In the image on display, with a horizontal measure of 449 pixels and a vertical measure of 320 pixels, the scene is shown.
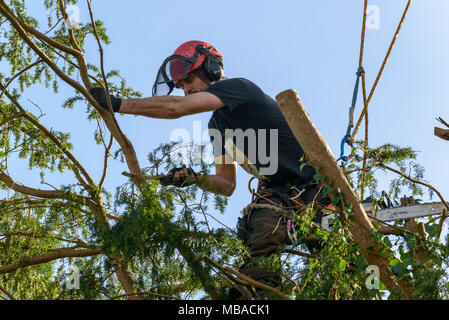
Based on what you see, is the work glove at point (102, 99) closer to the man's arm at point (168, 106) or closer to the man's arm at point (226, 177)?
the man's arm at point (168, 106)

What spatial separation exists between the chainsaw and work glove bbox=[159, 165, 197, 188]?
87cm

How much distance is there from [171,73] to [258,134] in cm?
90

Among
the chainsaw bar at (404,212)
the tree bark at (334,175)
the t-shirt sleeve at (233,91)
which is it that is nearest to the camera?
the tree bark at (334,175)

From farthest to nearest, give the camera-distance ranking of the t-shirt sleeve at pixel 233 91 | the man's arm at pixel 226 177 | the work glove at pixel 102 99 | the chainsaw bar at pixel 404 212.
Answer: the man's arm at pixel 226 177, the t-shirt sleeve at pixel 233 91, the chainsaw bar at pixel 404 212, the work glove at pixel 102 99

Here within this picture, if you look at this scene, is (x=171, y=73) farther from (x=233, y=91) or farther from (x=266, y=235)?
(x=266, y=235)

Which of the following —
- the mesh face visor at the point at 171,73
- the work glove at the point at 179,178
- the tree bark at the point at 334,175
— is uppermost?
the mesh face visor at the point at 171,73

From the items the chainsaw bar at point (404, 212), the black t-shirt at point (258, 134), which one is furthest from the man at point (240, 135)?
the chainsaw bar at point (404, 212)

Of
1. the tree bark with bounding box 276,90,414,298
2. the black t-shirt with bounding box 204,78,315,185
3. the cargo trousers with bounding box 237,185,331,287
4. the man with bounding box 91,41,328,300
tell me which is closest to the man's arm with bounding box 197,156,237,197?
the man with bounding box 91,41,328,300

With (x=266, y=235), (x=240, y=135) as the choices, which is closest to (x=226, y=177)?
(x=240, y=135)

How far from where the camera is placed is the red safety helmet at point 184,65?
536 cm

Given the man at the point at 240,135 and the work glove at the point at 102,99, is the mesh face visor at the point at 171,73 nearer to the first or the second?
the man at the point at 240,135

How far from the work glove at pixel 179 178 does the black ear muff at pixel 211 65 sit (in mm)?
1190

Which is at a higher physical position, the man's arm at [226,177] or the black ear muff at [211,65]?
the black ear muff at [211,65]

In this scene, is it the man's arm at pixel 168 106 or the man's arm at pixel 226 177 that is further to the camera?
the man's arm at pixel 226 177
